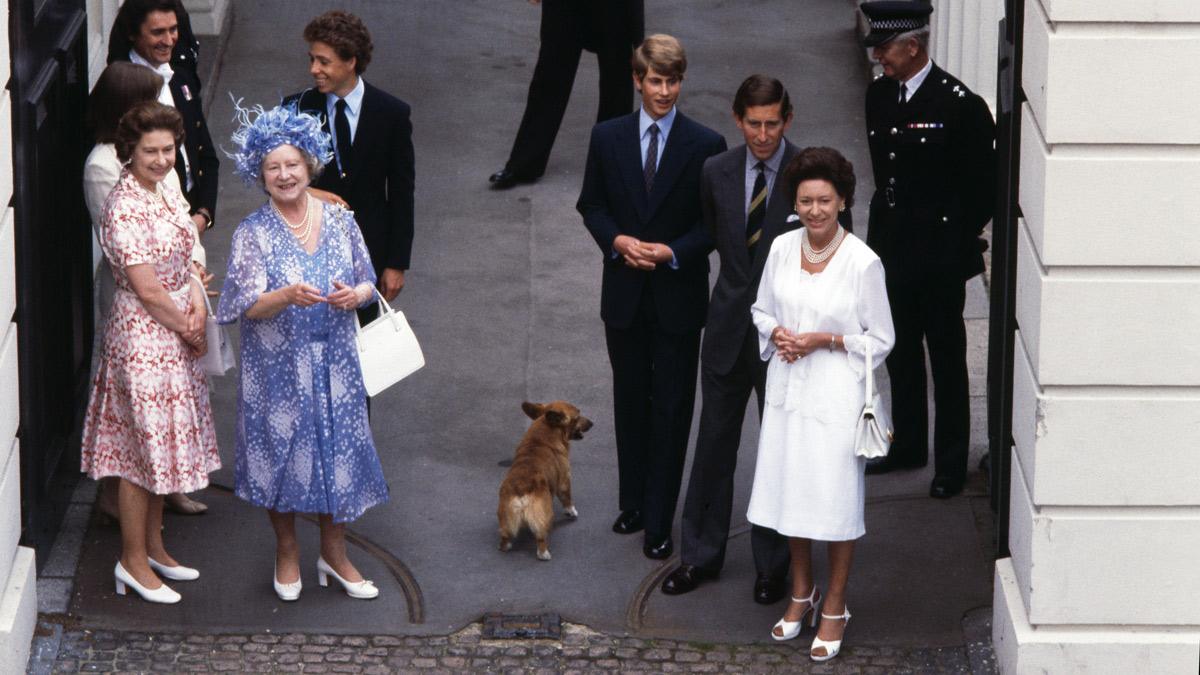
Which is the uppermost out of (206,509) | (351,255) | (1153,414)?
(351,255)

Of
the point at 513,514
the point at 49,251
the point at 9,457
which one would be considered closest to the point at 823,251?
the point at 513,514

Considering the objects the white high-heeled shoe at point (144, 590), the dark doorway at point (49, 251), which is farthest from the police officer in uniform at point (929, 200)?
the dark doorway at point (49, 251)

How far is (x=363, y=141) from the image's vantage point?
29.9ft

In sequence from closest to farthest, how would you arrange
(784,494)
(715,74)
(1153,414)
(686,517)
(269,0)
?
(1153,414), (784,494), (686,517), (715,74), (269,0)

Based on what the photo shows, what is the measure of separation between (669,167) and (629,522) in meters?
1.61

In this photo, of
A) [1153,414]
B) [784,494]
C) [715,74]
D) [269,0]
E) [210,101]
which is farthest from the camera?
[269,0]

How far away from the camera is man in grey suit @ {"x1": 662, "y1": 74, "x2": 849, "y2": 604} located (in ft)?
26.9

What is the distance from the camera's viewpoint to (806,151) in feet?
25.6

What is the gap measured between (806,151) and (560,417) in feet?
5.96

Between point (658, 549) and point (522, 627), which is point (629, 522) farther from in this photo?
point (522, 627)

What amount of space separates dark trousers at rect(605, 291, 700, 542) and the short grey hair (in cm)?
159

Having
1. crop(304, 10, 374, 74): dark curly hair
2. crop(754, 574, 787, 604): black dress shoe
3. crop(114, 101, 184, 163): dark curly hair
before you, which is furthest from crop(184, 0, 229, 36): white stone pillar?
crop(754, 574, 787, 604): black dress shoe

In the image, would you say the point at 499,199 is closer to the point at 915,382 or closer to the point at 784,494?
the point at 915,382

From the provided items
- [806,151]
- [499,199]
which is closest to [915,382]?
[806,151]
